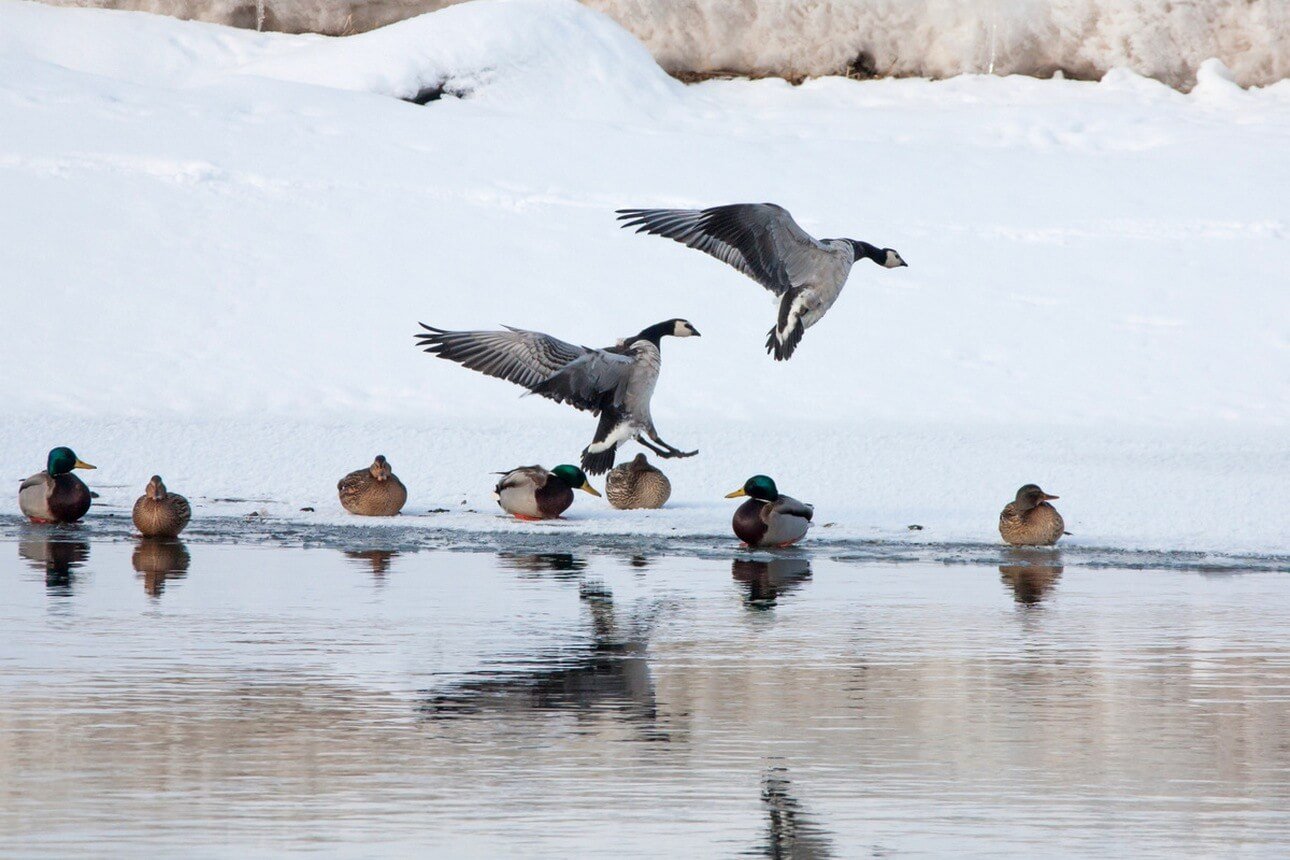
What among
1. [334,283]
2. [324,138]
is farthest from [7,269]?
[324,138]

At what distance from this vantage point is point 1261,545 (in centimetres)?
1012

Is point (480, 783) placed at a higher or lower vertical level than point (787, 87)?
lower

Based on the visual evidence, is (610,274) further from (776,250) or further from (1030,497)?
(1030,497)

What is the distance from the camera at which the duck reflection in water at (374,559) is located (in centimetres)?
890

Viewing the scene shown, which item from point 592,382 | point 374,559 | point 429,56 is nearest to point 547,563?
point 374,559

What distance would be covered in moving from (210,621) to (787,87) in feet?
61.5

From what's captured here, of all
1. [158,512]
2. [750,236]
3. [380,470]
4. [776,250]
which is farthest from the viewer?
[380,470]

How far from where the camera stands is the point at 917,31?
81.0 feet

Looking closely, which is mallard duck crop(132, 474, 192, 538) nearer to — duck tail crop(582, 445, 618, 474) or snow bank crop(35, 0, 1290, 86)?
duck tail crop(582, 445, 618, 474)

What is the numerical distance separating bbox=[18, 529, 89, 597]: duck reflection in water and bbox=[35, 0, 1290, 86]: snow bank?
1629cm

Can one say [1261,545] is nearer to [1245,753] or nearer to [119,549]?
[1245,753]

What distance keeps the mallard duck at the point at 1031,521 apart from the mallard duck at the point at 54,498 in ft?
16.9

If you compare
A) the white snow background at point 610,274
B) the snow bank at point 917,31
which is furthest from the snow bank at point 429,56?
the snow bank at point 917,31

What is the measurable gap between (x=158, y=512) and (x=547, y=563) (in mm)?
2172
